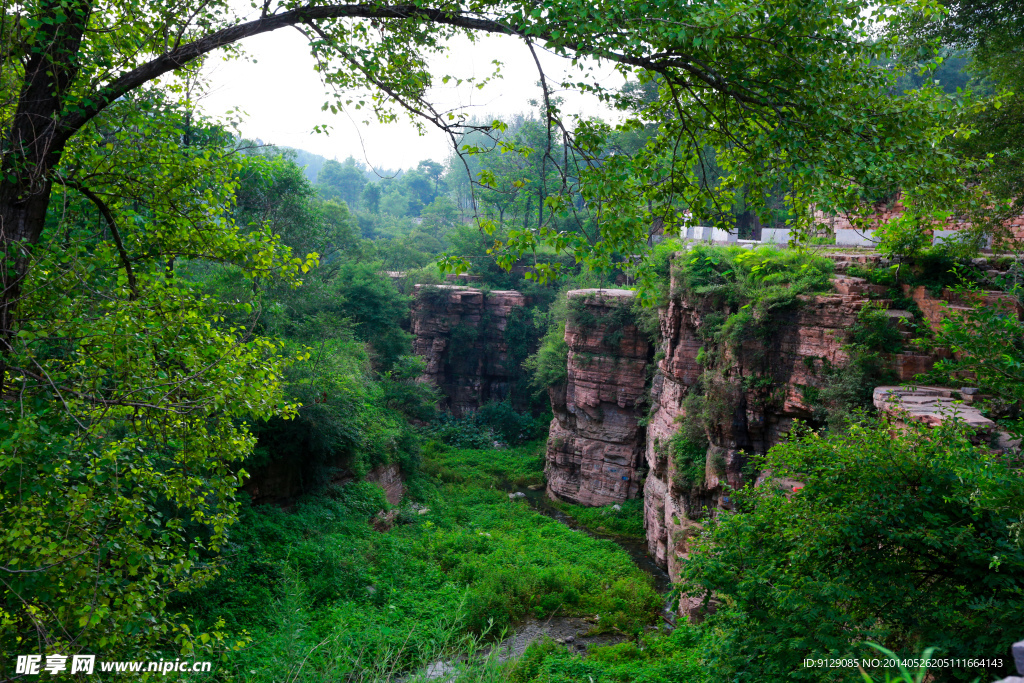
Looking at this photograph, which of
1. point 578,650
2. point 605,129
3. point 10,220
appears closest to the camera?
point 10,220

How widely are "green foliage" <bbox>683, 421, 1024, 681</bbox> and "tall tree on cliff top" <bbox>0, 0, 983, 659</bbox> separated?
8.84 ft

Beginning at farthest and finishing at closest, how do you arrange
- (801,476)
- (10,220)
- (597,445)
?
(597,445)
(801,476)
(10,220)

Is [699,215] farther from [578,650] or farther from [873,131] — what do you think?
[578,650]

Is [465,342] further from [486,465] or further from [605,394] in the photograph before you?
[605,394]

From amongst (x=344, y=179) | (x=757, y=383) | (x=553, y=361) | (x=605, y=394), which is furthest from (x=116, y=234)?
(x=344, y=179)

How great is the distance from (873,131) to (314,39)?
4.09m

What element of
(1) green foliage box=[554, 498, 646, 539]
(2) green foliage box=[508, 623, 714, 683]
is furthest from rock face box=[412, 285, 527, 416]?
(2) green foliage box=[508, 623, 714, 683]

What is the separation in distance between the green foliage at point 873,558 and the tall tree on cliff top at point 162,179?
106 inches

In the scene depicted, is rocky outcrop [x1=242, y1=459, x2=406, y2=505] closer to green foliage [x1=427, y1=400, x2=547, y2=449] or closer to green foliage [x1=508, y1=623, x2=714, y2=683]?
green foliage [x1=508, y1=623, x2=714, y2=683]

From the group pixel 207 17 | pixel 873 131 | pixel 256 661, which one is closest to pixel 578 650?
pixel 256 661

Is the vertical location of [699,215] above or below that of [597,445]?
above

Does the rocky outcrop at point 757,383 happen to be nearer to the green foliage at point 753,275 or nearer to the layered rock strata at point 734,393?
the layered rock strata at point 734,393

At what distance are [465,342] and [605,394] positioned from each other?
39.8 ft

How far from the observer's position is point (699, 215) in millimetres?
4793
